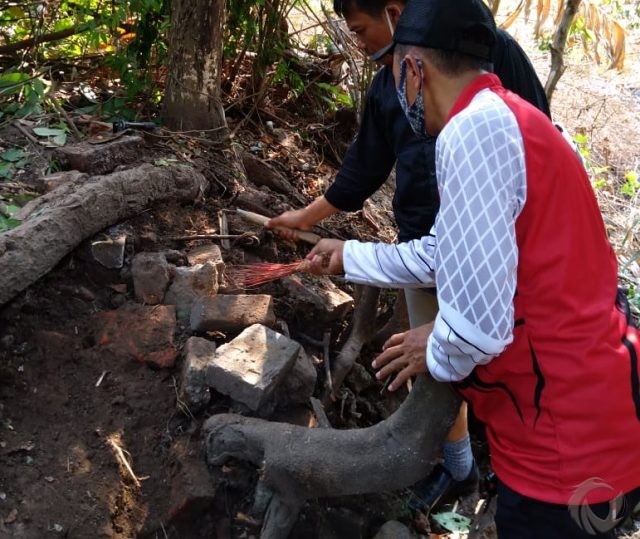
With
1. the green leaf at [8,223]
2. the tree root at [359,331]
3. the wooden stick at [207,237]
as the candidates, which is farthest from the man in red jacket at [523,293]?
the green leaf at [8,223]

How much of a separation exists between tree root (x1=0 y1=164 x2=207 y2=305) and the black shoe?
174 cm

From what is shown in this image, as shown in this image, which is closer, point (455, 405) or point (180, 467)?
point (455, 405)

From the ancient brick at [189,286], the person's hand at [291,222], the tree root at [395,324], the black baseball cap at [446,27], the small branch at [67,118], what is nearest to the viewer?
the black baseball cap at [446,27]

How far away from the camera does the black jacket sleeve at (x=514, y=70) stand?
Answer: 2408 millimetres

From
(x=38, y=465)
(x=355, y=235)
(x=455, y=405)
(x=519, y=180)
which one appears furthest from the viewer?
(x=355, y=235)

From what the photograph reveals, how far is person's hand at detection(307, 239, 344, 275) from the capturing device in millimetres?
2168

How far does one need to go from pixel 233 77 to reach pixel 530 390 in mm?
3563

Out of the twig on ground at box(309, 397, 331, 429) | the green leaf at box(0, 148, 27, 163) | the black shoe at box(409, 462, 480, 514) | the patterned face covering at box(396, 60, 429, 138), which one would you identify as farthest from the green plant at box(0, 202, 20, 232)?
the black shoe at box(409, 462, 480, 514)

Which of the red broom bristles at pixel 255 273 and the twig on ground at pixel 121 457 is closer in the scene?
the twig on ground at pixel 121 457

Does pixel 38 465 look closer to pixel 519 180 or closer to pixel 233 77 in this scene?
pixel 519 180

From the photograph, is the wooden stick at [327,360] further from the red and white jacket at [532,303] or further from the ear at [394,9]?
the ear at [394,9]

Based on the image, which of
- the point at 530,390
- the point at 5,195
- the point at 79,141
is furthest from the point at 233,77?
the point at 530,390

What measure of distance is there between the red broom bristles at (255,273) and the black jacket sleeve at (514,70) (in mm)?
1190

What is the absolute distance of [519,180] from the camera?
5.08 feet
